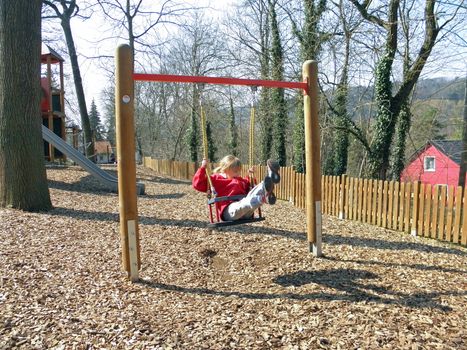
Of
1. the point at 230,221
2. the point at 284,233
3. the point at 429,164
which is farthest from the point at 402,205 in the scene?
the point at 429,164

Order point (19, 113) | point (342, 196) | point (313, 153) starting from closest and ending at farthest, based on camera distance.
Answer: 1. point (313, 153)
2. point (19, 113)
3. point (342, 196)

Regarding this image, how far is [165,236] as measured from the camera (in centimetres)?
627

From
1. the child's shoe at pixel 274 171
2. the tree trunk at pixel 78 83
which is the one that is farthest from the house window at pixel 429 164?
the child's shoe at pixel 274 171

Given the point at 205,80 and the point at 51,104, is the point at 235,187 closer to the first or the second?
the point at 205,80

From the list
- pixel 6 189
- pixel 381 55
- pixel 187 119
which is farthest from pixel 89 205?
pixel 187 119

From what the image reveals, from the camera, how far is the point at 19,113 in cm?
686

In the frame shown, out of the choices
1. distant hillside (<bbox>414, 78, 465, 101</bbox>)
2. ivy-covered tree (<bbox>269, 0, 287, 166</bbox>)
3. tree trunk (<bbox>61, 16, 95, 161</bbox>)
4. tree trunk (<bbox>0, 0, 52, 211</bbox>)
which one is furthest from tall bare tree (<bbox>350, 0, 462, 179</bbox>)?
tree trunk (<bbox>61, 16, 95, 161</bbox>)

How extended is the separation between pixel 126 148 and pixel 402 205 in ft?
20.1

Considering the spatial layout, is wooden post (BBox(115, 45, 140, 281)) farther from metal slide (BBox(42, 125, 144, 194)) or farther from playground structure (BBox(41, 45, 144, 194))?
metal slide (BBox(42, 125, 144, 194))

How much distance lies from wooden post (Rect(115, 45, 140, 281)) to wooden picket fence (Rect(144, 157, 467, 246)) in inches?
226

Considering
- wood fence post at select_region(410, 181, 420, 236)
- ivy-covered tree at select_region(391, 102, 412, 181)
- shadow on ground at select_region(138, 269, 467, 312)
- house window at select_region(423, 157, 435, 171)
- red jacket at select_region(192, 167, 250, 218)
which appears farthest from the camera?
house window at select_region(423, 157, 435, 171)

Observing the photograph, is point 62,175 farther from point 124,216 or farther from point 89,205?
point 124,216

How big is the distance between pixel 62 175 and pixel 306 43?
10.6 m

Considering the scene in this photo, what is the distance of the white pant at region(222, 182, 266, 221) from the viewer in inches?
170
